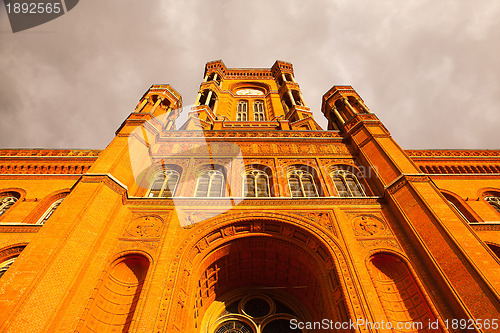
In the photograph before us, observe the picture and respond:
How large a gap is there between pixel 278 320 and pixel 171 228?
167 inches

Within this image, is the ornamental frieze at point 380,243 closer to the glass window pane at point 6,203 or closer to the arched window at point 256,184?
the arched window at point 256,184

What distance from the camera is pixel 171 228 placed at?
8141 mm

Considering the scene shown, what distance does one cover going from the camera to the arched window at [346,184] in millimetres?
9997

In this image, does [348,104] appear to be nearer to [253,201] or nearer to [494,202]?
[494,202]

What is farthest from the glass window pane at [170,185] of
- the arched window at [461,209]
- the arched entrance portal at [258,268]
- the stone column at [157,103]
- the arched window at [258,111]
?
the arched window at [258,111]

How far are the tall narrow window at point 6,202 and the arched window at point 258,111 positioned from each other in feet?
52.5

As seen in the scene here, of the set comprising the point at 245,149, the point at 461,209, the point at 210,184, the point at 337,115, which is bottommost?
the point at 461,209

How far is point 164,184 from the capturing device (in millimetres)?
10414

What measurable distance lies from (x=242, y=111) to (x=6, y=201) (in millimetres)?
16782

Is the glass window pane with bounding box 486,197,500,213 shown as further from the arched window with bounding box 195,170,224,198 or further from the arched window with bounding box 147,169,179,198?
the arched window with bounding box 147,169,179,198

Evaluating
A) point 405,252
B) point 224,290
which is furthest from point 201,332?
point 405,252

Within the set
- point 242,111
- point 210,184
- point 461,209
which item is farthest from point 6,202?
point 461,209

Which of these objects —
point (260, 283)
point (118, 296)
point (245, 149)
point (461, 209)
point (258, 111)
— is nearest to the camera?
point (118, 296)

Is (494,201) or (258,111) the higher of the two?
(258,111)
